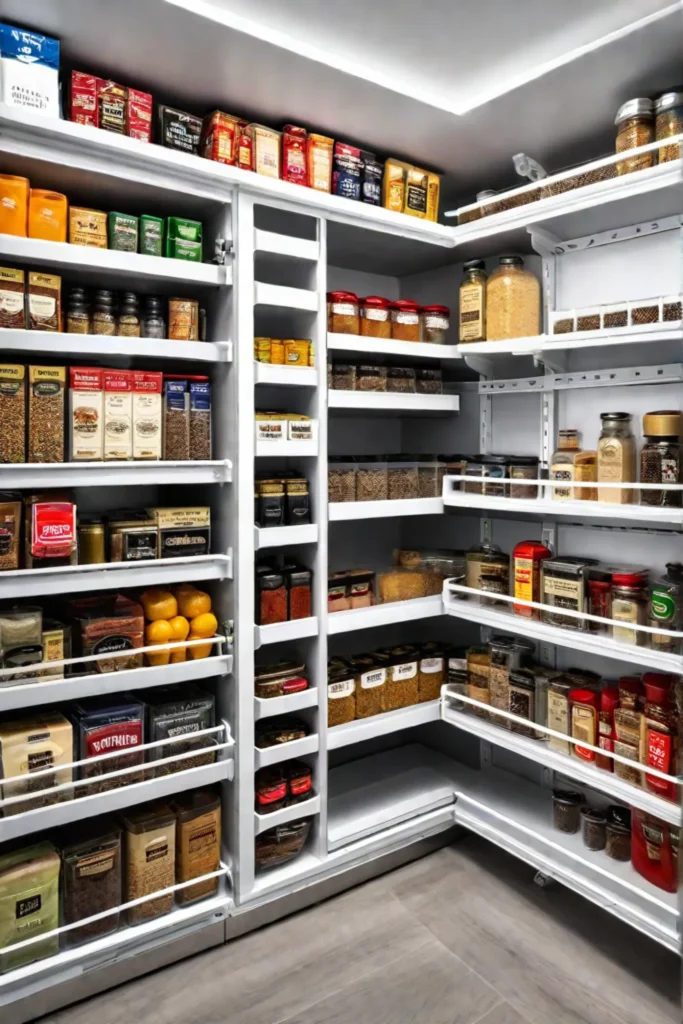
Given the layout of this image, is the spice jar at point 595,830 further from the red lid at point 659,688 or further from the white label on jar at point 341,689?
the white label on jar at point 341,689

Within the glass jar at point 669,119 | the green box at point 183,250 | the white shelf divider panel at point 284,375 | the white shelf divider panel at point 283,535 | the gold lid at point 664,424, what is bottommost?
the white shelf divider panel at point 283,535

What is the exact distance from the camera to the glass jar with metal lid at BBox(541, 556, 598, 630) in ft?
6.20

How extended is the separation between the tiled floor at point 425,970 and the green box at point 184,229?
187 cm

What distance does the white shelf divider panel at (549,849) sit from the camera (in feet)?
5.54

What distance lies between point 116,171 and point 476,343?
3.66 feet

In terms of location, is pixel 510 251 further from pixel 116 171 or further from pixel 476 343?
pixel 116 171

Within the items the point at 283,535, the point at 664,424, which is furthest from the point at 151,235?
the point at 664,424

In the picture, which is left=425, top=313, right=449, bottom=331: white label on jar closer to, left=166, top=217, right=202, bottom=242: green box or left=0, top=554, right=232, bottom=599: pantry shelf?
left=166, top=217, right=202, bottom=242: green box

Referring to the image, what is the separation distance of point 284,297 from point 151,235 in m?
0.37

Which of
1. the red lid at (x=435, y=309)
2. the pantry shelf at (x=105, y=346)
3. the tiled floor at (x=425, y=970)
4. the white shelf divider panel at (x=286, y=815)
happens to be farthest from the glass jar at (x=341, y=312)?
the tiled floor at (x=425, y=970)

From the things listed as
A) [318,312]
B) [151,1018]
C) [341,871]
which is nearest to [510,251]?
[318,312]

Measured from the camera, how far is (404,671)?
2264 mm

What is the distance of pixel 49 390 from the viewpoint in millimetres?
1615

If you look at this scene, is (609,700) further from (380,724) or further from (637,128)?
(637,128)
